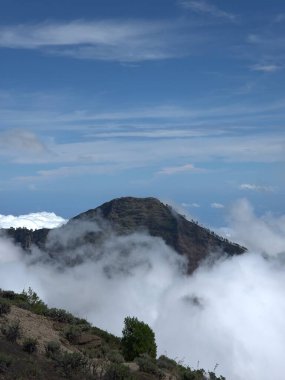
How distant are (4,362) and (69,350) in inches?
268

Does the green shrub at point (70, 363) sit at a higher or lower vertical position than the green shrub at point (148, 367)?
lower

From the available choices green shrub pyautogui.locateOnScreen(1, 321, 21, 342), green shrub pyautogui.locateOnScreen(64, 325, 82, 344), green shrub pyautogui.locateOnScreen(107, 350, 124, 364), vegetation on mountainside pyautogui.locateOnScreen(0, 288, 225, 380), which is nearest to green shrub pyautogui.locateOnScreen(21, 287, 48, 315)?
vegetation on mountainside pyautogui.locateOnScreen(0, 288, 225, 380)

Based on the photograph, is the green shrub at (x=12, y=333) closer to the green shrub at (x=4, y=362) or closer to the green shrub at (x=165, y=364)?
the green shrub at (x=4, y=362)

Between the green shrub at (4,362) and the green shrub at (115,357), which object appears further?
the green shrub at (115,357)

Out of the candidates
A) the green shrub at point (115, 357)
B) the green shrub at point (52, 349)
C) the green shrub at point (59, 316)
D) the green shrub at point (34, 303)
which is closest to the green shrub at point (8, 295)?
the green shrub at point (34, 303)

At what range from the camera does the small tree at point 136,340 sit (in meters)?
26.5

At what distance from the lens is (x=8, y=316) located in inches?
1045

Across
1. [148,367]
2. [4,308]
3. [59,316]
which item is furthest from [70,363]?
[59,316]

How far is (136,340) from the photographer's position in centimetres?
2673

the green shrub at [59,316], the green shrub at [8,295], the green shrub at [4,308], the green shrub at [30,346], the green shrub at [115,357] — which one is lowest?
the green shrub at [30,346]

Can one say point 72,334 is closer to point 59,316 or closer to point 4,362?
point 59,316

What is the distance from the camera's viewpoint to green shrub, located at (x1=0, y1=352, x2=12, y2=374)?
55.9 feet

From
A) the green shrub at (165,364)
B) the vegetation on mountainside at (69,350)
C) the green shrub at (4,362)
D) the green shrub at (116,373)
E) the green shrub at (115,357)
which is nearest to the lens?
the green shrub at (4,362)

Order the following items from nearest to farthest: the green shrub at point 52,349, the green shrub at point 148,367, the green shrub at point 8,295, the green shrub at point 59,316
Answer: the green shrub at point 52,349 < the green shrub at point 148,367 < the green shrub at point 59,316 < the green shrub at point 8,295
